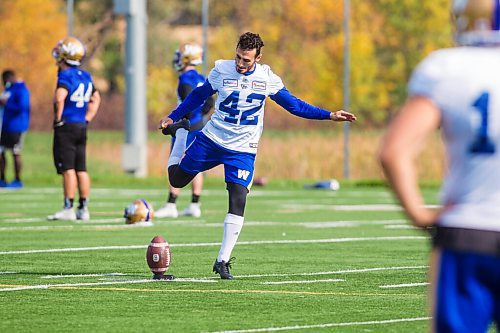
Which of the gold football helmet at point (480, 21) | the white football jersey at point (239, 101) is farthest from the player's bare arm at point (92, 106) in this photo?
the gold football helmet at point (480, 21)

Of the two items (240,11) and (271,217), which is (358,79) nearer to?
(240,11)

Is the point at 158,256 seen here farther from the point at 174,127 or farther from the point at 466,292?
the point at 466,292

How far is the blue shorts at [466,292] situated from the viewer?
4.71 metres

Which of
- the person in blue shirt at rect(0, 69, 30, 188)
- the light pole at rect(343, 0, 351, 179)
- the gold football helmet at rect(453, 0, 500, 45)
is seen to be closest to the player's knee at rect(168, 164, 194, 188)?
the gold football helmet at rect(453, 0, 500, 45)

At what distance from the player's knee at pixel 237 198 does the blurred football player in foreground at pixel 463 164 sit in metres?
6.48

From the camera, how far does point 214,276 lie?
1138 cm

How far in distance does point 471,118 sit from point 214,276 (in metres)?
6.76

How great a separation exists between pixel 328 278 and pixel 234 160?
1.25m

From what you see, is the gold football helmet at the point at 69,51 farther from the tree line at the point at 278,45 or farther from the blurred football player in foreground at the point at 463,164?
the tree line at the point at 278,45

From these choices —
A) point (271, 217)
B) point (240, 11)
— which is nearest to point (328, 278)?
point (271, 217)

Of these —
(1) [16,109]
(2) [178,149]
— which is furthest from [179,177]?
(1) [16,109]

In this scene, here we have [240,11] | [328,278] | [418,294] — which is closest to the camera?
[418,294]

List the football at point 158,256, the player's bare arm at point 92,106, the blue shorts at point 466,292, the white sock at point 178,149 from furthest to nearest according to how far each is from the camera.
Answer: the player's bare arm at point 92,106
the white sock at point 178,149
the football at point 158,256
the blue shorts at point 466,292

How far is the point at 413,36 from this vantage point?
181 feet
